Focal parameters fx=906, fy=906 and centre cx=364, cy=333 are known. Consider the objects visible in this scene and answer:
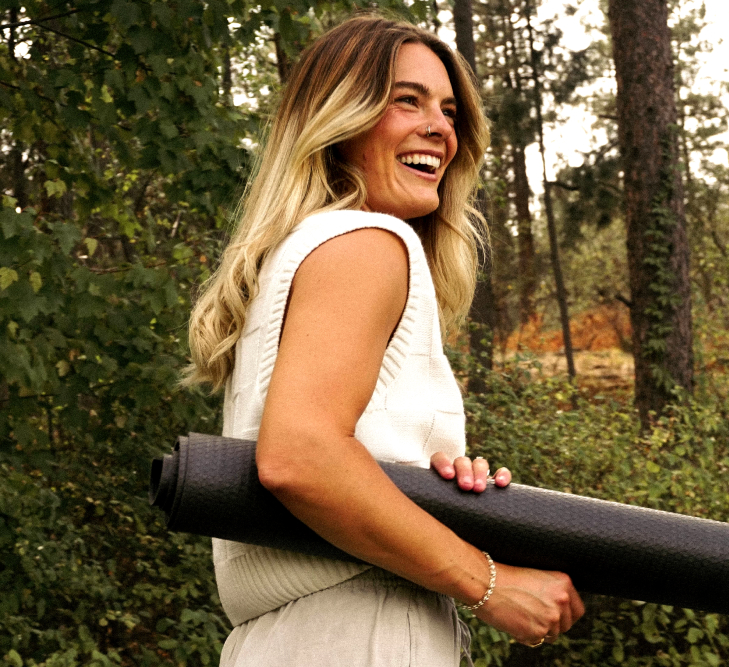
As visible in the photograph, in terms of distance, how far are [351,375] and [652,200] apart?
10.4 meters

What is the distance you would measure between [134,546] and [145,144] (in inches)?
121

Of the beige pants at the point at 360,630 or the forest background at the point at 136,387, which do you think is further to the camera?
the forest background at the point at 136,387

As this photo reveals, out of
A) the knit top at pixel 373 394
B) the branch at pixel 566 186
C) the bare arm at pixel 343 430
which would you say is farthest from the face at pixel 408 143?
the branch at pixel 566 186

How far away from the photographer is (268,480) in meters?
1.34

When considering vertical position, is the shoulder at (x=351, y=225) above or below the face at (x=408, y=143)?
below

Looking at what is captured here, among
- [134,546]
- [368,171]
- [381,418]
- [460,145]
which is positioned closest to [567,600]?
[381,418]

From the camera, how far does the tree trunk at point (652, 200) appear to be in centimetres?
1072

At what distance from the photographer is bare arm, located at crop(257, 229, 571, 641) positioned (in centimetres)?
133

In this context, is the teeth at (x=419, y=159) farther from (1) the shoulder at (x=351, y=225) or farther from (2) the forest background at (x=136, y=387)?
(2) the forest background at (x=136, y=387)

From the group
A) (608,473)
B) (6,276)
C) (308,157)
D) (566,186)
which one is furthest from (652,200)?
(308,157)

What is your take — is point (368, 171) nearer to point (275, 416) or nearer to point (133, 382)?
point (275, 416)

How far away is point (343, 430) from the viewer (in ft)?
4.43

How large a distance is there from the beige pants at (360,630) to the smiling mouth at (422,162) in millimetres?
842

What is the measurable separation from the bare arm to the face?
43 centimetres
